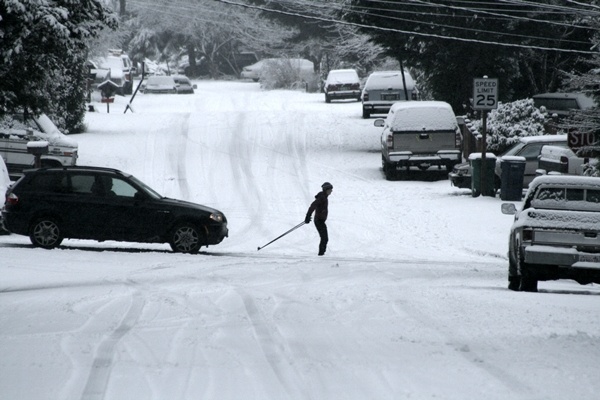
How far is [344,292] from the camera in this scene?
1394 centimetres

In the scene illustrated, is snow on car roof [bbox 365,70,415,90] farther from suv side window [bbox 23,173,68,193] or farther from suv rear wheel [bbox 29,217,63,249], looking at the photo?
suv rear wheel [bbox 29,217,63,249]

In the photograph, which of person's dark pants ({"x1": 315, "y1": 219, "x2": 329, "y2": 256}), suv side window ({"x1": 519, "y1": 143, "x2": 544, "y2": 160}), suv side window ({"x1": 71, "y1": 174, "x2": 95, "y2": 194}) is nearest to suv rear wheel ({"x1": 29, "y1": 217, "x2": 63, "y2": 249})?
suv side window ({"x1": 71, "y1": 174, "x2": 95, "y2": 194})

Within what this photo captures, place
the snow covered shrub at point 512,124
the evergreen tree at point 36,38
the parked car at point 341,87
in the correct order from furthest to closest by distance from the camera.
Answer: the parked car at point 341,87 < the snow covered shrub at point 512,124 < the evergreen tree at point 36,38

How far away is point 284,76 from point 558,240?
62548mm

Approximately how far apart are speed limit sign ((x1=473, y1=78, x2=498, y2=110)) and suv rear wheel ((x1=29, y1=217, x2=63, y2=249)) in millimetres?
11063

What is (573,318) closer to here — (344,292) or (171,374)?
(344,292)

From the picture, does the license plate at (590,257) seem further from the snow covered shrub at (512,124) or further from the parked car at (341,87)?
the parked car at (341,87)

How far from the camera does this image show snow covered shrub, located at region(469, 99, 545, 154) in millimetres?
32938

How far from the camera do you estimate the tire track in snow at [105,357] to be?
8.24 m

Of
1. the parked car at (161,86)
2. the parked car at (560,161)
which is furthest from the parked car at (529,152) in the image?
the parked car at (161,86)

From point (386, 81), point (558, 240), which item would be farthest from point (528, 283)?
point (386, 81)

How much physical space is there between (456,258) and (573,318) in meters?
8.65

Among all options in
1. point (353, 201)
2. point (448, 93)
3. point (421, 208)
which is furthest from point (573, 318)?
point (448, 93)

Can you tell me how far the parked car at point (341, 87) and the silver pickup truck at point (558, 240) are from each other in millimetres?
42789
